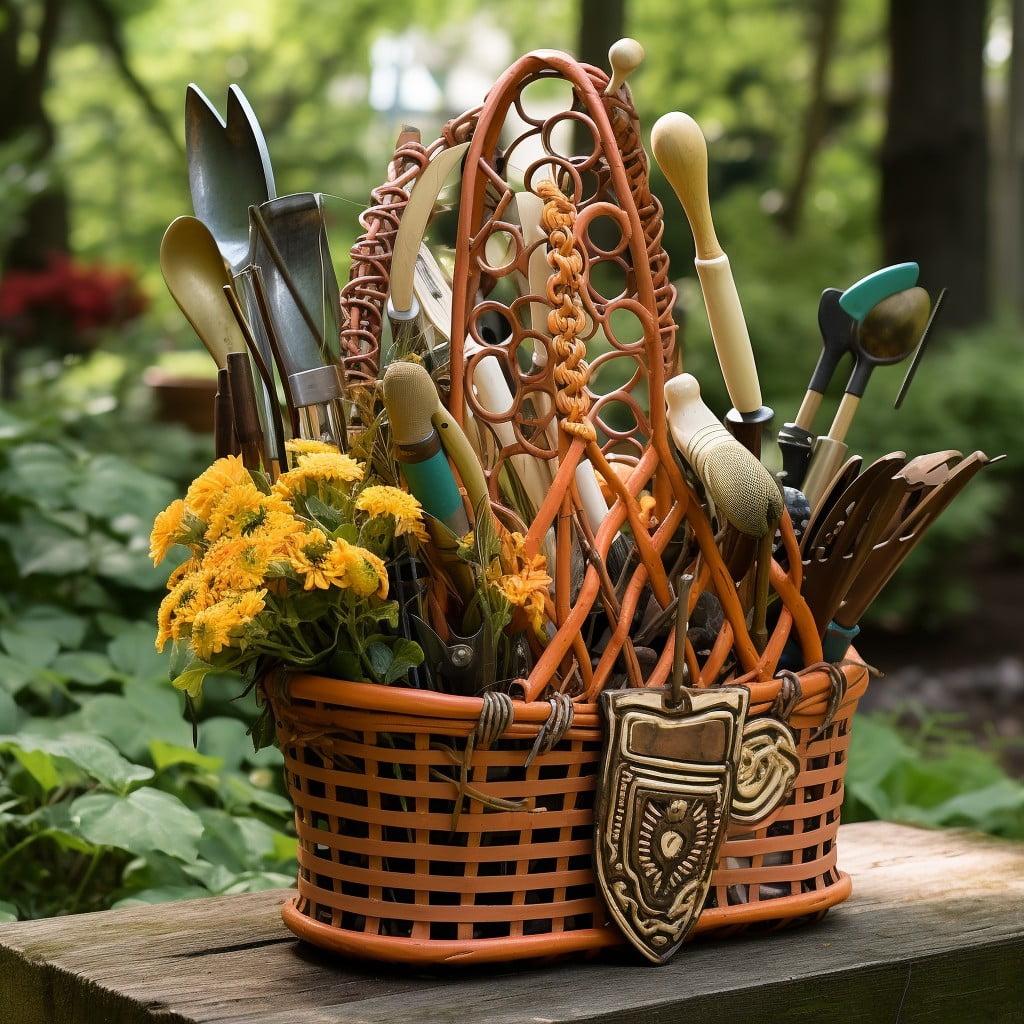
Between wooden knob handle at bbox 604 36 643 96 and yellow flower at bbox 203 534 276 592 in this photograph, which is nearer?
yellow flower at bbox 203 534 276 592

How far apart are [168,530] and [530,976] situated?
43 centimetres

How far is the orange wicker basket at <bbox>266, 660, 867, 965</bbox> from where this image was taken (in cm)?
92

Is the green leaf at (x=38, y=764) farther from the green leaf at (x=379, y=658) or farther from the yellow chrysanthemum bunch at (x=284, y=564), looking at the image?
the green leaf at (x=379, y=658)

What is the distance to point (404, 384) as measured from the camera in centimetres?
89

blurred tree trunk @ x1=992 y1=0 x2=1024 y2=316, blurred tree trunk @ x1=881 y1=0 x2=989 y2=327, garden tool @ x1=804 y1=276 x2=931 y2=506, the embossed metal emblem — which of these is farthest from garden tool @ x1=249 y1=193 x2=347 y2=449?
blurred tree trunk @ x1=992 y1=0 x2=1024 y2=316

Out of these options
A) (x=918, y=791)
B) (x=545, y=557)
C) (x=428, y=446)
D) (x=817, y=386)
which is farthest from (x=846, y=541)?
(x=918, y=791)

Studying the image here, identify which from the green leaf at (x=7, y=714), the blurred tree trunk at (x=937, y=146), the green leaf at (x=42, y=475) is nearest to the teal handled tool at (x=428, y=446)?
the green leaf at (x=7, y=714)

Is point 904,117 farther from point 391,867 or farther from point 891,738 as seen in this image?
point 391,867

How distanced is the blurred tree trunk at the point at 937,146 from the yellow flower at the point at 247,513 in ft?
17.4

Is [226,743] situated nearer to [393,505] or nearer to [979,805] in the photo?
[393,505]

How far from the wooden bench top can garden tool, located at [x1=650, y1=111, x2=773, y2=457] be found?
16.0 inches

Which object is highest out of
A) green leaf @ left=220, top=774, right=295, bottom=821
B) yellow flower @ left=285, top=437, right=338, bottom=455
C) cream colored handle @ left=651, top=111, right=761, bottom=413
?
cream colored handle @ left=651, top=111, right=761, bottom=413

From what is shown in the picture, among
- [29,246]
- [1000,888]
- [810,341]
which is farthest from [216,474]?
[29,246]

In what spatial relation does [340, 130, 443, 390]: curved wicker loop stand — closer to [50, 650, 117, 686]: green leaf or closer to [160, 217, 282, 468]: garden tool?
[160, 217, 282, 468]: garden tool
